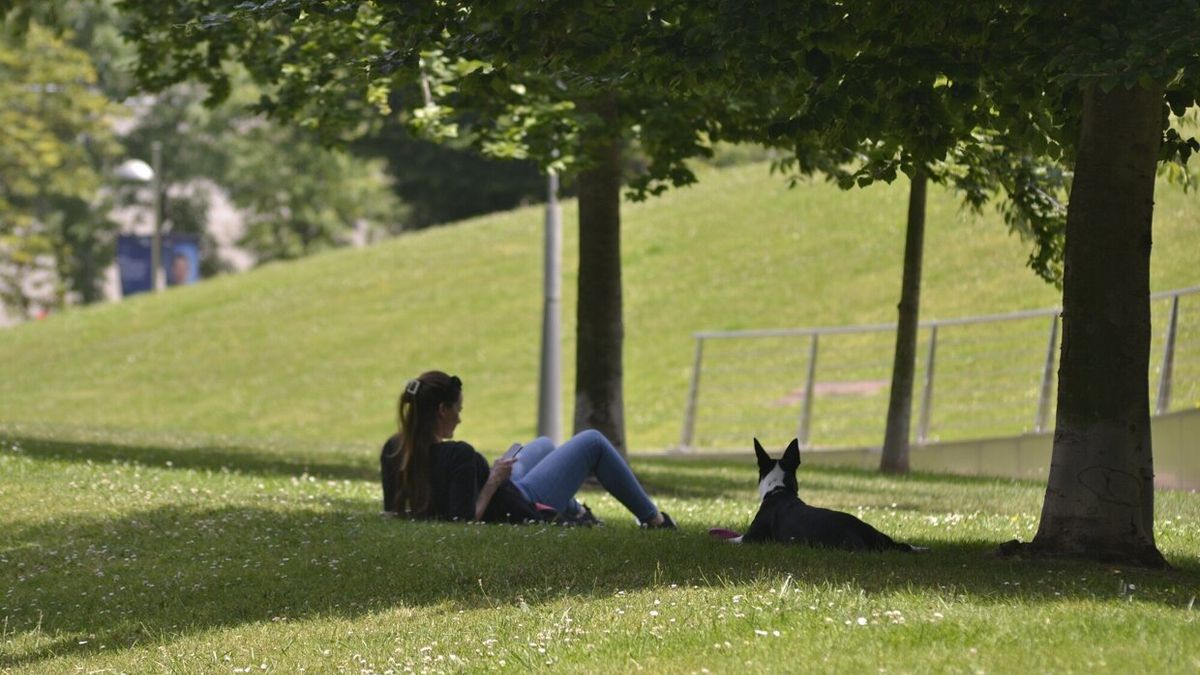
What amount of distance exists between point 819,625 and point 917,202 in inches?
446

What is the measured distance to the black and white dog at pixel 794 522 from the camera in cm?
919

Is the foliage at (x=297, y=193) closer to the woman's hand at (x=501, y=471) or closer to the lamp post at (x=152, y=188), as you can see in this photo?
the lamp post at (x=152, y=188)

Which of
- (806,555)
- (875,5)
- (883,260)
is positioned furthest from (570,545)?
(883,260)

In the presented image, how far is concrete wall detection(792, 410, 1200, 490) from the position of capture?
17.8m

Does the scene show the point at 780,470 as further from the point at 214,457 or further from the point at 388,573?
the point at 214,457

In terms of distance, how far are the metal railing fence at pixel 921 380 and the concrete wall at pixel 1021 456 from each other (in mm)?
332

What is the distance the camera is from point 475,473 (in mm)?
10992

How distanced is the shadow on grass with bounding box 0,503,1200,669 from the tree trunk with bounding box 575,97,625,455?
5061 millimetres

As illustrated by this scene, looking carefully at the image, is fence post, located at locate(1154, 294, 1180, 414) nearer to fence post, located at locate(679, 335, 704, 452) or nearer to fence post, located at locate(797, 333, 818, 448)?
fence post, located at locate(797, 333, 818, 448)

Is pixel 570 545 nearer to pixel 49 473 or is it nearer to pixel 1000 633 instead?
pixel 1000 633

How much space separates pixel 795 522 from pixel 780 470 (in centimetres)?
32

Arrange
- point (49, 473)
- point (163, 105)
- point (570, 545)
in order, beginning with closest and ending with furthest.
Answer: point (570, 545), point (49, 473), point (163, 105)

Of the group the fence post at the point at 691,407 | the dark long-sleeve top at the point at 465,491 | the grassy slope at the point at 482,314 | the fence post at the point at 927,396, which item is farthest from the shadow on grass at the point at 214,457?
the grassy slope at the point at 482,314

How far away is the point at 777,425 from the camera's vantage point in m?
28.6
